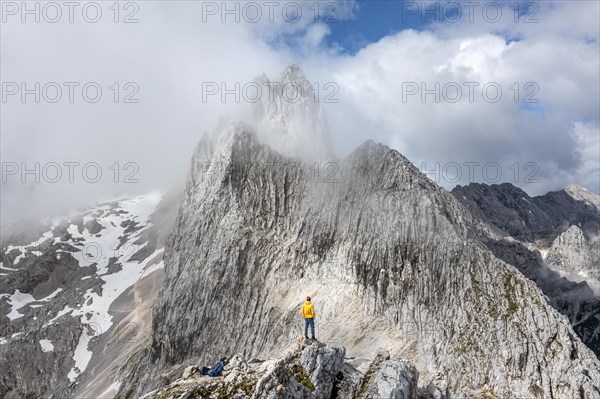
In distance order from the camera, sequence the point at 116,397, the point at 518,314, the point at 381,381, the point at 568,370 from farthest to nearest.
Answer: the point at 116,397
the point at 518,314
the point at 568,370
the point at 381,381

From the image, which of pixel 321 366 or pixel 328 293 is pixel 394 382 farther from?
pixel 328 293

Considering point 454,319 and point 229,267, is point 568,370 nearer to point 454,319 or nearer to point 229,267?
point 454,319

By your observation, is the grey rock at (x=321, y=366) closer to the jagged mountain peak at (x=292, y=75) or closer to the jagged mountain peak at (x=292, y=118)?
the jagged mountain peak at (x=292, y=118)

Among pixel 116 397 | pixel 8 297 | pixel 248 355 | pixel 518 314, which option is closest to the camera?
pixel 518 314

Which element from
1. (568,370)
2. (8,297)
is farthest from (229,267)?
(8,297)

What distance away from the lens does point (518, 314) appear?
5150 cm

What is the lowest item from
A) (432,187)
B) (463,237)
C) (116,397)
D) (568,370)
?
(116,397)

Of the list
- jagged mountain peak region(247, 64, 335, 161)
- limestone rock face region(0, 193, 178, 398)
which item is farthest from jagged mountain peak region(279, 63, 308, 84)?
limestone rock face region(0, 193, 178, 398)

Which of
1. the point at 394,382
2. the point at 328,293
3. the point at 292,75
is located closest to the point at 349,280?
the point at 328,293

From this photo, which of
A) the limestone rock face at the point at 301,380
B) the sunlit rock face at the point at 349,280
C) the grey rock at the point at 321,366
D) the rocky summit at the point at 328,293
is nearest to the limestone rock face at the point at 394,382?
the limestone rock face at the point at 301,380

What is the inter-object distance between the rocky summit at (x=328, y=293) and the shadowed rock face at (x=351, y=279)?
0.60ft

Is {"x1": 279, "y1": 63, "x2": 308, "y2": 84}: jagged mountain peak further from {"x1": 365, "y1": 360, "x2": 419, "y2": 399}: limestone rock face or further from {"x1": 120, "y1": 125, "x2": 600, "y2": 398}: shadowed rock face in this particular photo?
{"x1": 365, "y1": 360, "x2": 419, "y2": 399}: limestone rock face

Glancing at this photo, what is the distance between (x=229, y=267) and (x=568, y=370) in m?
49.8

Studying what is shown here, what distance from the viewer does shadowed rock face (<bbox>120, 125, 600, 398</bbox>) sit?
49500 millimetres
